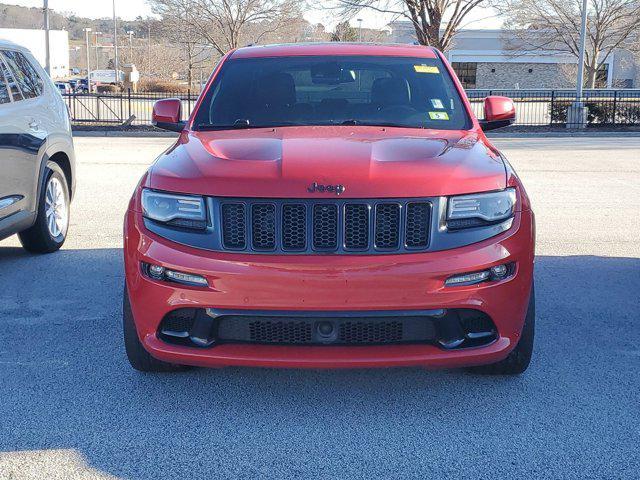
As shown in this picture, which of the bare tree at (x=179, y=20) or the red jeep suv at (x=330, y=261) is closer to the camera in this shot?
the red jeep suv at (x=330, y=261)

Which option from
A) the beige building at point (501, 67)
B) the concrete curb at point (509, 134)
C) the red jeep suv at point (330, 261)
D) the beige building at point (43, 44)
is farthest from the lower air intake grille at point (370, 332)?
the beige building at point (43, 44)

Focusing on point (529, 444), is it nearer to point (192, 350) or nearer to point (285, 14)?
point (192, 350)

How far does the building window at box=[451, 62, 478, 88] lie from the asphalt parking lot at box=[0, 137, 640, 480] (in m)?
63.4

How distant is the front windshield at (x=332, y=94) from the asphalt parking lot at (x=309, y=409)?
59.0 inches

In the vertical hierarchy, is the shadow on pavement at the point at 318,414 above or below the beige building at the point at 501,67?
below

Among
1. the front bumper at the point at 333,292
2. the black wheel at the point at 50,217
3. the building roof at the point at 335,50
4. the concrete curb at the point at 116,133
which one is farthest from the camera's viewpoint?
the concrete curb at the point at 116,133

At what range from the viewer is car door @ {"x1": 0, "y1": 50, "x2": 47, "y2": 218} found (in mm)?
6254

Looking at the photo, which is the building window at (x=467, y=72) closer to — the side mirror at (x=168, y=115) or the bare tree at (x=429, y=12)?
the bare tree at (x=429, y=12)

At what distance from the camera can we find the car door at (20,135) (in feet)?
20.5

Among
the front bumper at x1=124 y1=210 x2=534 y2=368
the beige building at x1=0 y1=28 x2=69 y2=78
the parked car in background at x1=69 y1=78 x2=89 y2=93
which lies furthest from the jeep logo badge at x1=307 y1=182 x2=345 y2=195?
the beige building at x1=0 y1=28 x2=69 y2=78

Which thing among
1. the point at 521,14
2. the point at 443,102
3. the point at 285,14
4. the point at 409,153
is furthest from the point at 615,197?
the point at 521,14

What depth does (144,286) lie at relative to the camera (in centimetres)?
388

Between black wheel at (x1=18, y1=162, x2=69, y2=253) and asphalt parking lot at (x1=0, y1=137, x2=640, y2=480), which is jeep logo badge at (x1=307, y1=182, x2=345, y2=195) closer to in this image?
asphalt parking lot at (x1=0, y1=137, x2=640, y2=480)

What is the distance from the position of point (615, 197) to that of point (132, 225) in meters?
8.42
